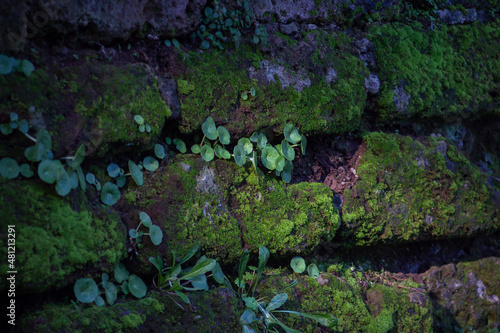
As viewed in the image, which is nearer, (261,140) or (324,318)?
(324,318)

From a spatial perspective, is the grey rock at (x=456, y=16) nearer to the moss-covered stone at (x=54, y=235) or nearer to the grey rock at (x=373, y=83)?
the grey rock at (x=373, y=83)

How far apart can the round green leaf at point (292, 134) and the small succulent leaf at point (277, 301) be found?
0.89 m

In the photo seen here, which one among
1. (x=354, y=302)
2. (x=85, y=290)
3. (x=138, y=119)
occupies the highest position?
(x=138, y=119)

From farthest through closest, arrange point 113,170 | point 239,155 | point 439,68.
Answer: point 439,68, point 239,155, point 113,170

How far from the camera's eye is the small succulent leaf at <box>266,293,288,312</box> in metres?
2.09

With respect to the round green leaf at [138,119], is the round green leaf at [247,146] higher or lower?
lower

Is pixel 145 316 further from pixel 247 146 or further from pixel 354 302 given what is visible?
pixel 354 302

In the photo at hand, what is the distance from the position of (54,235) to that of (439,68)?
2.95 metres

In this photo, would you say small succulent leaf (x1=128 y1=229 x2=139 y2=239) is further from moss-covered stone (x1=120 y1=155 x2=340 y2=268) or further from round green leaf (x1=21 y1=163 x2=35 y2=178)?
round green leaf (x1=21 y1=163 x2=35 y2=178)

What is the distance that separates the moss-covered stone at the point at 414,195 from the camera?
270cm

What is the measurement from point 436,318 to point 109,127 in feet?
8.24

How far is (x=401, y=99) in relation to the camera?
3018 millimetres

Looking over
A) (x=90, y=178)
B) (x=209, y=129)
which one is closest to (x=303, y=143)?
(x=209, y=129)

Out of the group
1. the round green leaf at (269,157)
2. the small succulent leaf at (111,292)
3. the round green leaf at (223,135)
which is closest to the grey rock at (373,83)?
the round green leaf at (269,157)
